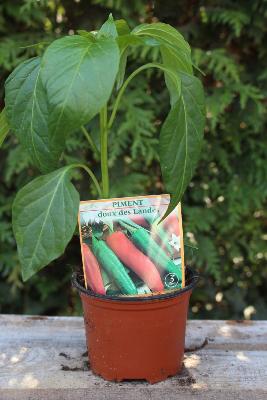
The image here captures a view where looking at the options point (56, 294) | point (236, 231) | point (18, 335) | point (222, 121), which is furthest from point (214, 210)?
point (18, 335)

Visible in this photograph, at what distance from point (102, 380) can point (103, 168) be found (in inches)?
14.8

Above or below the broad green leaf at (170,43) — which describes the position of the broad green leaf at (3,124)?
below

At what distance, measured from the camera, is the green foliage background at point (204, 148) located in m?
1.52

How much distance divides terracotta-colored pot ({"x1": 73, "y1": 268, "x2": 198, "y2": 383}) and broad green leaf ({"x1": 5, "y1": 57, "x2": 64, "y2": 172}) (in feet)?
0.79

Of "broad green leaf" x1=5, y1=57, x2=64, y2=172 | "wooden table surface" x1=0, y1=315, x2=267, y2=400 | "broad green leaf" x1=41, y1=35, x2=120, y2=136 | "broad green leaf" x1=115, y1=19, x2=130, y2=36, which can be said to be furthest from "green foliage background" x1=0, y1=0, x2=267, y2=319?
"broad green leaf" x1=41, y1=35, x2=120, y2=136

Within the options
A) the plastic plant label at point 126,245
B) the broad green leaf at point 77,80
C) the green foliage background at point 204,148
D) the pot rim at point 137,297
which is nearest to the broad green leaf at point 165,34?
the broad green leaf at point 77,80

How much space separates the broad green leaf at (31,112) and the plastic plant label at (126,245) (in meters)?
0.12

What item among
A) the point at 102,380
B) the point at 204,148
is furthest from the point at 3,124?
the point at 204,148

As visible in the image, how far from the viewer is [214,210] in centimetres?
166

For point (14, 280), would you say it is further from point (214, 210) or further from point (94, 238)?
point (94, 238)

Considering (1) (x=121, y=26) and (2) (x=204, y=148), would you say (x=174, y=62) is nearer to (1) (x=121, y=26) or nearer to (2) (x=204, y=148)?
(1) (x=121, y=26)

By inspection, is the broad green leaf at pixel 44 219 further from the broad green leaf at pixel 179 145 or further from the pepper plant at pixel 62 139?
the broad green leaf at pixel 179 145

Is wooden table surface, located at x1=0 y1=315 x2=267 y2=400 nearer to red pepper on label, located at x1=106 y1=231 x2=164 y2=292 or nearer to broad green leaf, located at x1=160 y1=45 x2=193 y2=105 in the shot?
red pepper on label, located at x1=106 y1=231 x2=164 y2=292

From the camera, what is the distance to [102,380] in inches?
39.8
